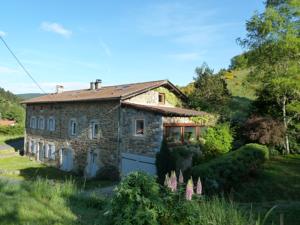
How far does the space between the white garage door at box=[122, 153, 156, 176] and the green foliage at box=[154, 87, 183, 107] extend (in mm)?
5603

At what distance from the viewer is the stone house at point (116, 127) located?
765 inches

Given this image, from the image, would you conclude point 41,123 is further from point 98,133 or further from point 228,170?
point 228,170

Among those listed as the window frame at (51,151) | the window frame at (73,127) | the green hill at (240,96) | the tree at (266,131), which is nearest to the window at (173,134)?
the tree at (266,131)

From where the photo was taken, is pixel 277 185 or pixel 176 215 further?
pixel 277 185

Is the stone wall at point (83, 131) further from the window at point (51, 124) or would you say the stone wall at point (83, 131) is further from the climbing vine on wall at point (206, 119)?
the climbing vine on wall at point (206, 119)

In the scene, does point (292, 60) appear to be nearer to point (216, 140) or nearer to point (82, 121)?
point (216, 140)

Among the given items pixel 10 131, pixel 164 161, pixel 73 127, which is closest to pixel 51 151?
pixel 73 127

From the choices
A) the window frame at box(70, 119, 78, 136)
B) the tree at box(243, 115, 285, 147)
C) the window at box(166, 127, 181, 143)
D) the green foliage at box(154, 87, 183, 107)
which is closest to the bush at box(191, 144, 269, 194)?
the tree at box(243, 115, 285, 147)

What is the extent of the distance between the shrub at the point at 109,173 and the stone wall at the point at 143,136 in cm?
160

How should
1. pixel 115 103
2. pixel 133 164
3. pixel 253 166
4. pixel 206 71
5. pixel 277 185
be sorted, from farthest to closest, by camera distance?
pixel 206 71
pixel 115 103
pixel 133 164
pixel 253 166
pixel 277 185

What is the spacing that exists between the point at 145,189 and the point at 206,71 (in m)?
22.6

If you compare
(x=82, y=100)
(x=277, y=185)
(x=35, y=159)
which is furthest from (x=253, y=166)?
(x=35, y=159)

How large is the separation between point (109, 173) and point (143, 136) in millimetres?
4370

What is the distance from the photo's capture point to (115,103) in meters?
21.9
